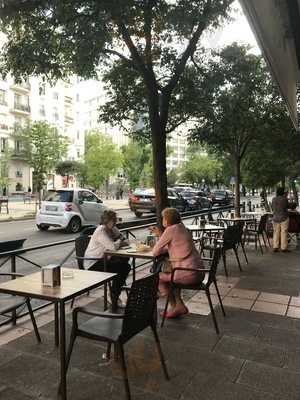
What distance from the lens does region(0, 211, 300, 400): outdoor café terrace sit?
10.6 ft

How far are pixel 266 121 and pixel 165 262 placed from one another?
9.11 m

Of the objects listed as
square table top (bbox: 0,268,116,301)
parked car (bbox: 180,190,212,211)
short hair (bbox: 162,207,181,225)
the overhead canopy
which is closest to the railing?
square table top (bbox: 0,268,116,301)

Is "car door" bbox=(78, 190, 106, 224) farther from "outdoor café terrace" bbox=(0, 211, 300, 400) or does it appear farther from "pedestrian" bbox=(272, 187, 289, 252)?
"outdoor café terrace" bbox=(0, 211, 300, 400)

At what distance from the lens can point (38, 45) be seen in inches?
255

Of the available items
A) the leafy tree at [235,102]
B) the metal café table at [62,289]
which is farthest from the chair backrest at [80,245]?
the leafy tree at [235,102]

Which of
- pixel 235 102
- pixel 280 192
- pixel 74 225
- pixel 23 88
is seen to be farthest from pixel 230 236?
pixel 23 88

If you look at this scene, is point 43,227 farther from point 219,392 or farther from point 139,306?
point 219,392

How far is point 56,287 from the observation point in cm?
349

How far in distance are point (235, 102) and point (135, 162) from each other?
4610cm

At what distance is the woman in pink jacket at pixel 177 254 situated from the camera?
479 cm

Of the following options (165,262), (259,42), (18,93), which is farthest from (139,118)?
(18,93)

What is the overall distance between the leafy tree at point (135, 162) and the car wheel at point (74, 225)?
39.6 m

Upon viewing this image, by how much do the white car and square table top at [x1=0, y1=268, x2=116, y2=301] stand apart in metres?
11.3

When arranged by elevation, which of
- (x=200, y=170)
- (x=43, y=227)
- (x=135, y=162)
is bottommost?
(x=43, y=227)
